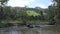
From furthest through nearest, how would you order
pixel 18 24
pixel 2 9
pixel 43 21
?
pixel 43 21, pixel 18 24, pixel 2 9

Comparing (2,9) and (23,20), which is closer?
(2,9)

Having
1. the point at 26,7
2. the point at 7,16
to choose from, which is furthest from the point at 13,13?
the point at 26,7

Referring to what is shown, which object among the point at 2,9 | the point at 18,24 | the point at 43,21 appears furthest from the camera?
the point at 43,21

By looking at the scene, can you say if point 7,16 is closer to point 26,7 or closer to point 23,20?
point 23,20

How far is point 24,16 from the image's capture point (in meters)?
29.0

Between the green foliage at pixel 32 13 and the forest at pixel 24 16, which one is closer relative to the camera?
the forest at pixel 24 16

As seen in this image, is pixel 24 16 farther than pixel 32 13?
No

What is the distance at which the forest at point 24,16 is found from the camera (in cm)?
2589

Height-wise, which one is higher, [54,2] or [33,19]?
[54,2]

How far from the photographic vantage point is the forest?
25.9 meters

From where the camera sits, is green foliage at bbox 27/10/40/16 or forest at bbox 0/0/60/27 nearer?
forest at bbox 0/0/60/27

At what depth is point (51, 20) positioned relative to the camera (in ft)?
90.3

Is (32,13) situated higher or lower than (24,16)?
higher

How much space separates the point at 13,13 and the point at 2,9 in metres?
2.94
